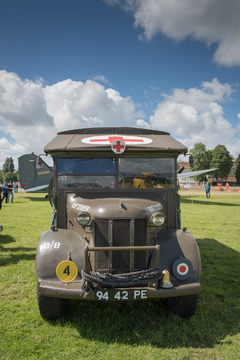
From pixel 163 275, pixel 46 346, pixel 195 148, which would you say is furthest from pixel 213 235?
pixel 195 148

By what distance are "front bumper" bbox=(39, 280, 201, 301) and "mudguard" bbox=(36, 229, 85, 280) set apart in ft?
0.46

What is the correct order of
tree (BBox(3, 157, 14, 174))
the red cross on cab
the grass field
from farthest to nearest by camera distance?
1. tree (BBox(3, 157, 14, 174))
2. the red cross on cab
3. the grass field

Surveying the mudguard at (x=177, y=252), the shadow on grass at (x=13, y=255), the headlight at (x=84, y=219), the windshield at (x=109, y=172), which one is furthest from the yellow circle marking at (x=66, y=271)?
the shadow on grass at (x=13, y=255)

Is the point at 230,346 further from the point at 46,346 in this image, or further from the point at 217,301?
the point at 46,346

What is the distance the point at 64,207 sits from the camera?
14.6 ft

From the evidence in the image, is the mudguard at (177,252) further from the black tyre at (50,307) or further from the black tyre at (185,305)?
the black tyre at (50,307)

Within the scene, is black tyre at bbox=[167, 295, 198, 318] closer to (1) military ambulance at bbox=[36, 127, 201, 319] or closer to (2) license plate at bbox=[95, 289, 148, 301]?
(1) military ambulance at bbox=[36, 127, 201, 319]

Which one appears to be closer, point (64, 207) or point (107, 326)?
point (107, 326)

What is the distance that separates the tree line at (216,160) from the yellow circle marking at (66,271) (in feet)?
221

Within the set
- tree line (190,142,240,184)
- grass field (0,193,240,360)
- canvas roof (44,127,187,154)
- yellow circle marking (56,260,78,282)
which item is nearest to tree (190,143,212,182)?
tree line (190,142,240,184)

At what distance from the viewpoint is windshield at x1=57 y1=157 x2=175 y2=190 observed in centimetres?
433

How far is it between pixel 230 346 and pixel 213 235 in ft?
21.0

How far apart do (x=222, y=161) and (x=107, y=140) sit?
7021 centimetres

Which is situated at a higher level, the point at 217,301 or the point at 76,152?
the point at 76,152
